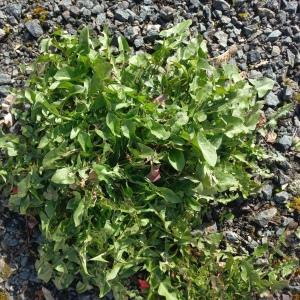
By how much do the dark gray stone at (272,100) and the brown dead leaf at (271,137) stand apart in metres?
0.22

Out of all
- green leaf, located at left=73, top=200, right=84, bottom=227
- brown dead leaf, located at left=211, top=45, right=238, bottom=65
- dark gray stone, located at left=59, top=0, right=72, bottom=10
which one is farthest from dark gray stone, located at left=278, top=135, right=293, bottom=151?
dark gray stone, located at left=59, top=0, right=72, bottom=10

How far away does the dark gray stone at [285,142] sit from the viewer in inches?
184

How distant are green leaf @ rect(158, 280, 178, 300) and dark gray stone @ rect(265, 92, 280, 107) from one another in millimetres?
1632

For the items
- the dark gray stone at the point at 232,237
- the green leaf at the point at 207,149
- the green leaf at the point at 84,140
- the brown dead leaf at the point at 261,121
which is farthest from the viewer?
the brown dead leaf at the point at 261,121

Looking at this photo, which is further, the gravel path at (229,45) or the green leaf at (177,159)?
the gravel path at (229,45)

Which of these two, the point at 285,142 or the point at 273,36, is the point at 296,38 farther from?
the point at 285,142

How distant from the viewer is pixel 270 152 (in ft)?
15.3

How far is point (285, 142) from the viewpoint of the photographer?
4.67m

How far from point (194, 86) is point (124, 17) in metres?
1.13

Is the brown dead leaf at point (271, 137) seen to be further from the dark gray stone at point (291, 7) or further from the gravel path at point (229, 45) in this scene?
the dark gray stone at point (291, 7)

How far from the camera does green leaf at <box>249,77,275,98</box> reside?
4.55 metres

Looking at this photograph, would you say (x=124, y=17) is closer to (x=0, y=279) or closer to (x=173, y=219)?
(x=173, y=219)

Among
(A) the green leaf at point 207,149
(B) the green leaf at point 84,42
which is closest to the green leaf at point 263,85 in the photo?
(A) the green leaf at point 207,149

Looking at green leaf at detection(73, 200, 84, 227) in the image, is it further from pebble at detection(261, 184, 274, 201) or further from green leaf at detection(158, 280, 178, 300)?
pebble at detection(261, 184, 274, 201)
